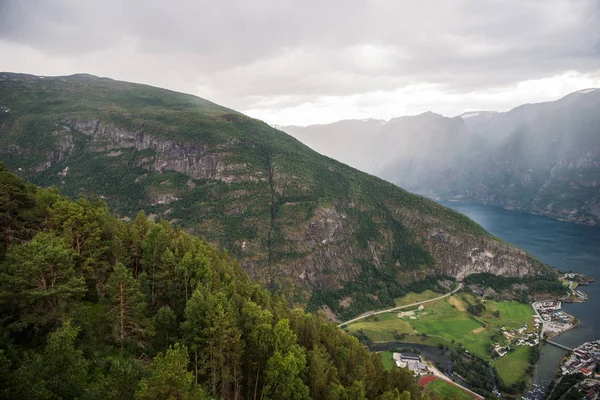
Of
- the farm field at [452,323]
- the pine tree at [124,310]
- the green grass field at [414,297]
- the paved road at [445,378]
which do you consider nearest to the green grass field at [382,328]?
the farm field at [452,323]

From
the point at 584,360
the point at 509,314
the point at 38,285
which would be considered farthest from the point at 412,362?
the point at 38,285

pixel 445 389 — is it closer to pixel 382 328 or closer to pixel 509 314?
pixel 382 328

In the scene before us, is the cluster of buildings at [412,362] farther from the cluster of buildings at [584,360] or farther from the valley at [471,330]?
the cluster of buildings at [584,360]

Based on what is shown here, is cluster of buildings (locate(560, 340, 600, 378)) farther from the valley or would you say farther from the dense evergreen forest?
the dense evergreen forest

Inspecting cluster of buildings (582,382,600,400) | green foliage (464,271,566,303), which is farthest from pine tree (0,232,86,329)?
green foliage (464,271,566,303)

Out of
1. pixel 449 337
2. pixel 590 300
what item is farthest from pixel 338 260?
pixel 590 300
